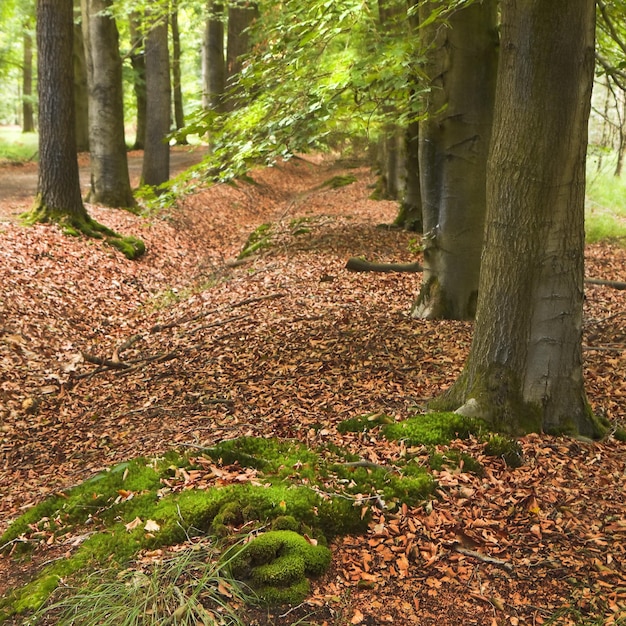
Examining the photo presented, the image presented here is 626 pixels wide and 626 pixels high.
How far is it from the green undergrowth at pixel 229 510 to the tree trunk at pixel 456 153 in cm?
358

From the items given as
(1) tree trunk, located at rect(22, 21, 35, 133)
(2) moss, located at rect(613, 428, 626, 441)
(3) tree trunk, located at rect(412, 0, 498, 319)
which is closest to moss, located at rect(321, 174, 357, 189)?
(1) tree trunk, located at rect(22, 21, 35, 133)

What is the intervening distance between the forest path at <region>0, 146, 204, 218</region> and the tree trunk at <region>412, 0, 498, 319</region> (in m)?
4.19

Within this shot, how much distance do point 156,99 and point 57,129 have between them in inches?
221

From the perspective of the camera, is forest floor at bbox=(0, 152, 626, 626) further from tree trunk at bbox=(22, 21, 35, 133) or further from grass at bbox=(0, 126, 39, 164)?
tree trunk at bbox=(22, 21, 35, 133)

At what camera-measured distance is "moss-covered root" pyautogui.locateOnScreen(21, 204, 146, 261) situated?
1076 cm

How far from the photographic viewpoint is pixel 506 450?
4.44 metres

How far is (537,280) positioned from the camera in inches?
180

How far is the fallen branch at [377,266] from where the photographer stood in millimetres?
10383

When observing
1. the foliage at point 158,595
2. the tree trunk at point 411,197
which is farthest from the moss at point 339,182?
the foliage at point 158,595

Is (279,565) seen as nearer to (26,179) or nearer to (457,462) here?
(457,462)

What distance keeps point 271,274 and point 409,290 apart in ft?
7.85

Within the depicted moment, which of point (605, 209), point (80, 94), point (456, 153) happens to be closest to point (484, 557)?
point (456, 153)

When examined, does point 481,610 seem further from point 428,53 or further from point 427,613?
point 428,53

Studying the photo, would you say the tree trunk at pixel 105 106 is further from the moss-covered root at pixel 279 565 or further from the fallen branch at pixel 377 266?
the moss-covered root at pixel 279 565
